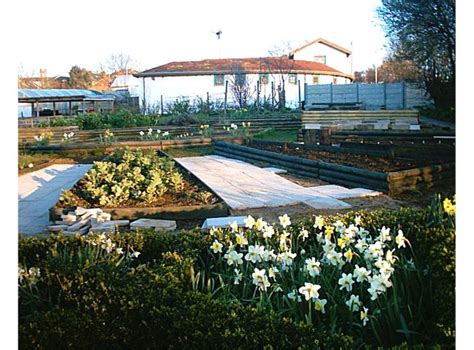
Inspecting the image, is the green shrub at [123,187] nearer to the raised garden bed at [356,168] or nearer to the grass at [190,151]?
the raised garden bed at [356,168]

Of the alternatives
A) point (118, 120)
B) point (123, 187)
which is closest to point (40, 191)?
point (123, 187)

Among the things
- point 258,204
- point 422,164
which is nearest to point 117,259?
point 258,204

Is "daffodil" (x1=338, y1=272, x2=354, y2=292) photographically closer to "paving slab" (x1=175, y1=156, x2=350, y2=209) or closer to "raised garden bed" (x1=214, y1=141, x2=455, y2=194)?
"paving slab" (x1=175, y1=156, x2=350, y2=209)

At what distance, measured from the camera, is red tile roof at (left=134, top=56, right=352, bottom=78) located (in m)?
6.49

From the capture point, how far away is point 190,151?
7.25 meters

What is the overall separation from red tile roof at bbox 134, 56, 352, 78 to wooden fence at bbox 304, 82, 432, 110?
0.58 m

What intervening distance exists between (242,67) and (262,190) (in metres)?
5.35

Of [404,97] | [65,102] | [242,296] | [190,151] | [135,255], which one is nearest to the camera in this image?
[242,296]

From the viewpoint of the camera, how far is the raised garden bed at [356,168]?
12.7 ft

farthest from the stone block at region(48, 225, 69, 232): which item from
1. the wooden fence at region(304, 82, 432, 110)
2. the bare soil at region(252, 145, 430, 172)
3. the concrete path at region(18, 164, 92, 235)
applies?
the wooden fence at region(304, 82, 432, 110)

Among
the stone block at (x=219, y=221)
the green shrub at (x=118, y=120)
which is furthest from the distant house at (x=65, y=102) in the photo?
the stone block at (x=219, y=221)

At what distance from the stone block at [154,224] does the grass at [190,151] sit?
12.4 ft

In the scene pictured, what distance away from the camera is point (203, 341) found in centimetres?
125

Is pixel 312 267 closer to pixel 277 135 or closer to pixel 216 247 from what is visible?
pixel 216 247
